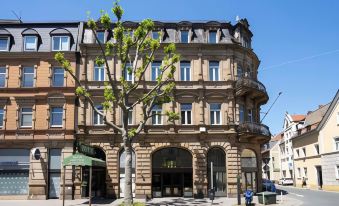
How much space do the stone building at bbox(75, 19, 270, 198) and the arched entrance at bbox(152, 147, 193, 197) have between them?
0.08 meters

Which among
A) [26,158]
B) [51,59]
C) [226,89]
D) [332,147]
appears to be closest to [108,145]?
[26,158]

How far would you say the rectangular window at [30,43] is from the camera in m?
33.5

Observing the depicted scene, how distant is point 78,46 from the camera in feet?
110

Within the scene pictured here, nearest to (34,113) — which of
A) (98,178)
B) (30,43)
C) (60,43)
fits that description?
(30,43)

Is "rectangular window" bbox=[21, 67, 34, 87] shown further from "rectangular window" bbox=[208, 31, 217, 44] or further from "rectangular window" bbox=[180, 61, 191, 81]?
"rectangular window" bbox=[208, 31, 217, 44]

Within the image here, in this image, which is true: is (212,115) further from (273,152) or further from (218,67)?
(273,152)

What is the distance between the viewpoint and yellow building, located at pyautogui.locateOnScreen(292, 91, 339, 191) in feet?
137

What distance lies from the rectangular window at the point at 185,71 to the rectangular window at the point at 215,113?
10.1ft

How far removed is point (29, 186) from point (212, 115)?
1568 centimetres

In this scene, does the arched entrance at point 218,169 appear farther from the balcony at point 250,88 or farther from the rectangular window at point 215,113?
the balcony at point 250,88

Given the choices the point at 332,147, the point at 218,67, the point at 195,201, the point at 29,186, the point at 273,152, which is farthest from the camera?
the point at 273,152

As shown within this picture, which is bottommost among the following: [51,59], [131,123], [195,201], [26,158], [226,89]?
[195,201]

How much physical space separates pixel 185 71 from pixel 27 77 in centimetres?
1322

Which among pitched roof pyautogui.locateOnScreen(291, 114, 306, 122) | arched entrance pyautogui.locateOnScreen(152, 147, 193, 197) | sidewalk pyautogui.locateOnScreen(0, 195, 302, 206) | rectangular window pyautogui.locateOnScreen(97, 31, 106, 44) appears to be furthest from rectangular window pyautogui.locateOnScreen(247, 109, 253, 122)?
pitched roof pyautogui.locateOnScreen(291, 114, 306, 122)
